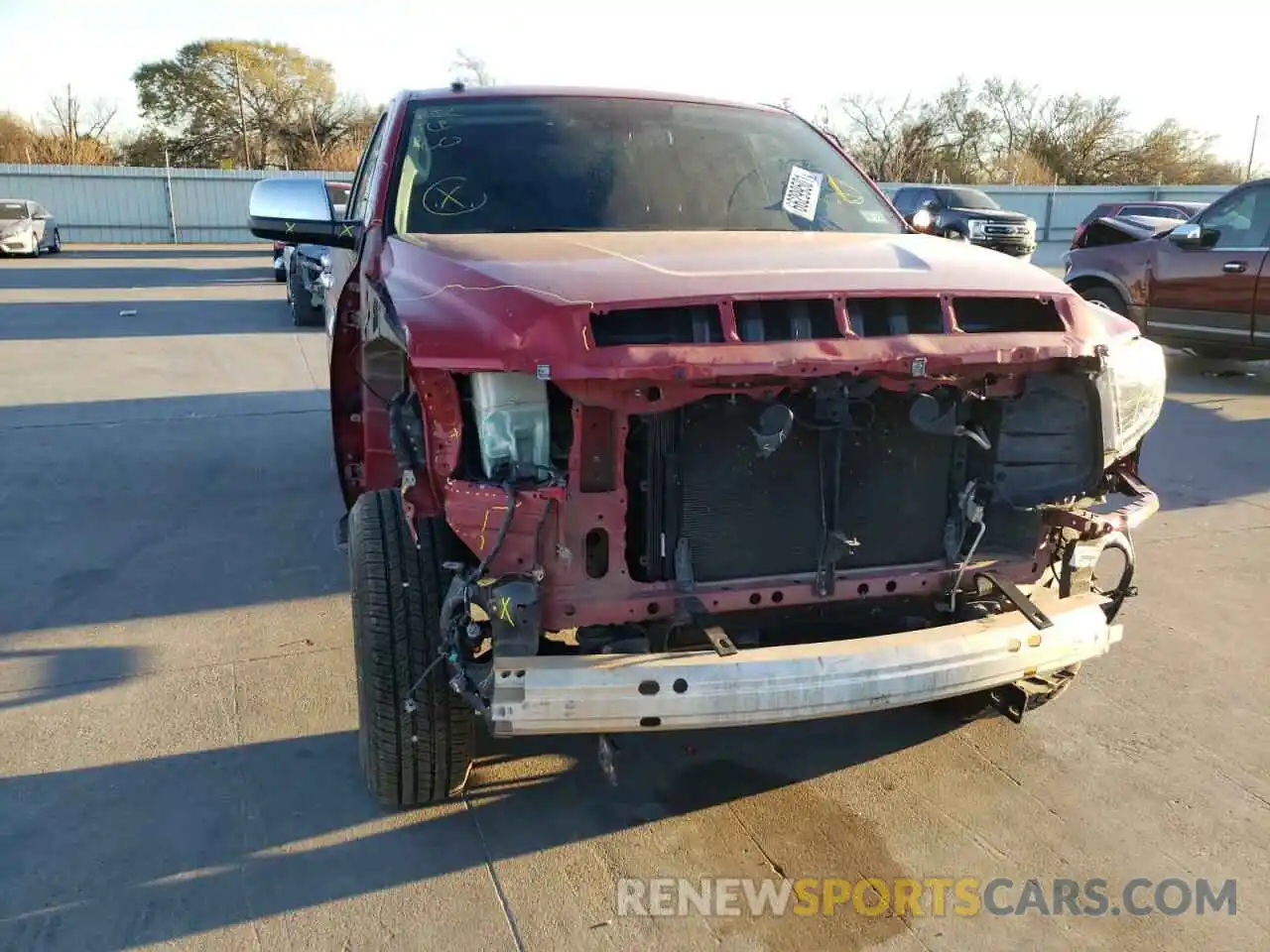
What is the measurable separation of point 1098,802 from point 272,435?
591 cm

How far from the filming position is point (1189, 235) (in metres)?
9.02

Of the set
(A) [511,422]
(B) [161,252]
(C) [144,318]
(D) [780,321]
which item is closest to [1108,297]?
(D) [780,321]

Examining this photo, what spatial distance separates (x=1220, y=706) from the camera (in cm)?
363

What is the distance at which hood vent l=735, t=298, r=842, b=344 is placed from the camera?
2.50 metres

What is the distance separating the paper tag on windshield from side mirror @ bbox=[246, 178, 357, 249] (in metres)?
1.71

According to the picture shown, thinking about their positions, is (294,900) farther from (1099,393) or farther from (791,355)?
(1099,393)

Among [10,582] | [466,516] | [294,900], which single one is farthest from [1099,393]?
[10,582]

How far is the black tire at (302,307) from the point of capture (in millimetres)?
12758

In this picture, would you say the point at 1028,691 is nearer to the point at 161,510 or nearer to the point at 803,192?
the point at 803,192

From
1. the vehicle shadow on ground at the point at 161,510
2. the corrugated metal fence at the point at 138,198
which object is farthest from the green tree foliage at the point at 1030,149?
the vehicle shadow on ground at the point at 161,510

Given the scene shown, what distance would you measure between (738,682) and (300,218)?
105 inches

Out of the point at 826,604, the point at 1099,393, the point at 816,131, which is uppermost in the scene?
the point at 816,131

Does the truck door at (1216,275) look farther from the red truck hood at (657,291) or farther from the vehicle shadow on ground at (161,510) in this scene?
the vehicle shadow on ground at (161,510)

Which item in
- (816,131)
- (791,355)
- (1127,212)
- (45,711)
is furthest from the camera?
(1127,212)
